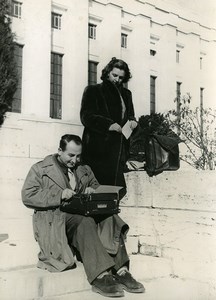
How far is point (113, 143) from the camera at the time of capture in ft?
14.3

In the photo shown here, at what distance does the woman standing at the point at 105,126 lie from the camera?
421cm

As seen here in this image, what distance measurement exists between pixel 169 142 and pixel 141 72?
12857 mm

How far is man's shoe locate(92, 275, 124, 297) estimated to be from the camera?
313cm

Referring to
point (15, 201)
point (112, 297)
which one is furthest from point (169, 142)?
point (15, 201)

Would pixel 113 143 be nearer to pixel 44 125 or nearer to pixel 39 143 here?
pixel 39 143

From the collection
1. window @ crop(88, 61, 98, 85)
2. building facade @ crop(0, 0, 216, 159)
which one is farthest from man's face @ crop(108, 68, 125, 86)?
window @ crop(88, 61, 98, 85)

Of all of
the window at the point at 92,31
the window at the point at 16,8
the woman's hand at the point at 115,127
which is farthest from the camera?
the window at the point at 92,31

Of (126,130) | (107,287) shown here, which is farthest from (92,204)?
(126,130)

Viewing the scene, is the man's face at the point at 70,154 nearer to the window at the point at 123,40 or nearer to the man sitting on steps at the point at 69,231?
the man sitting on steps at the point at 69,231

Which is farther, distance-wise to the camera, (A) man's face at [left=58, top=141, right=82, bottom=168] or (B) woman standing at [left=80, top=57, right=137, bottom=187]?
(B) woman standing at [left=80, top=57, right=137, bottom=187]

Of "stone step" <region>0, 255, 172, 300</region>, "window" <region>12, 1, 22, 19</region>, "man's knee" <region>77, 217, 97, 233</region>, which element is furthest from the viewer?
"window" <region>12, 1, 22, 19</region>

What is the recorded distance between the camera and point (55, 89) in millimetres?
14812

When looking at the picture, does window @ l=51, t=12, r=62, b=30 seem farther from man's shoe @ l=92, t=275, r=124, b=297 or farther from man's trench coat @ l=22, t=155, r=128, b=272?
man's shoe @ l=92, t=275, r=124, b=297

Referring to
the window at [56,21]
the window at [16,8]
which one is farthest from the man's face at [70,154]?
the window at [56,21]
